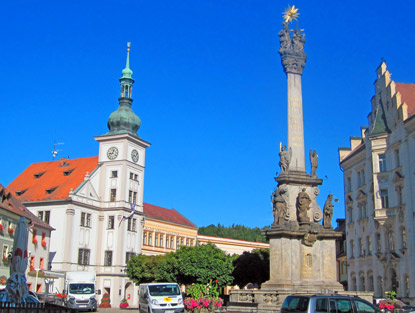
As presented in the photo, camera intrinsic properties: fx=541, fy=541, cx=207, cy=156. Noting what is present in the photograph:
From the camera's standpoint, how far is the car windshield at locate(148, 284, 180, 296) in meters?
25.0

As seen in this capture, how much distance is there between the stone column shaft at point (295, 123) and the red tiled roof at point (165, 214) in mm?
45130

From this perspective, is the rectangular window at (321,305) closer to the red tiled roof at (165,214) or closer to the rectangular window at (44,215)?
the rectangular window at (44,215)

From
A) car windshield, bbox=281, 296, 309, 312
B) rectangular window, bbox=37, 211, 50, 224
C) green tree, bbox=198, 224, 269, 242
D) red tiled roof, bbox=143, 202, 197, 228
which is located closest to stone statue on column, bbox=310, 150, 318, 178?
car windshield, bbox=281, 296, 309, 312

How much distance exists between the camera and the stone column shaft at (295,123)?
29.0 metres

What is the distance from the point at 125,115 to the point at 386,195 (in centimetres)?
3565

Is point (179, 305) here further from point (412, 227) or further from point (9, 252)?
point (9, 252)

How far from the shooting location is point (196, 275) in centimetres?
4881

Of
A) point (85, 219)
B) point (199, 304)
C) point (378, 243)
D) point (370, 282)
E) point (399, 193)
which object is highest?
point (399, 193)

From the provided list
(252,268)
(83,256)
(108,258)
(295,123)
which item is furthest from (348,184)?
(83,256)

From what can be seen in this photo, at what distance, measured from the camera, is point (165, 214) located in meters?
79.8

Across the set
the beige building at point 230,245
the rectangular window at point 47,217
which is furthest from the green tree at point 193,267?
the beige building at point 230,245

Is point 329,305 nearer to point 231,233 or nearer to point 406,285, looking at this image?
point 406,285

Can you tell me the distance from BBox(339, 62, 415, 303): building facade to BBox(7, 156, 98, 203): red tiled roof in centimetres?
3164

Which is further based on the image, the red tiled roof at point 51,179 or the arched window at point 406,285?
the red tiled roof at point 51,179
